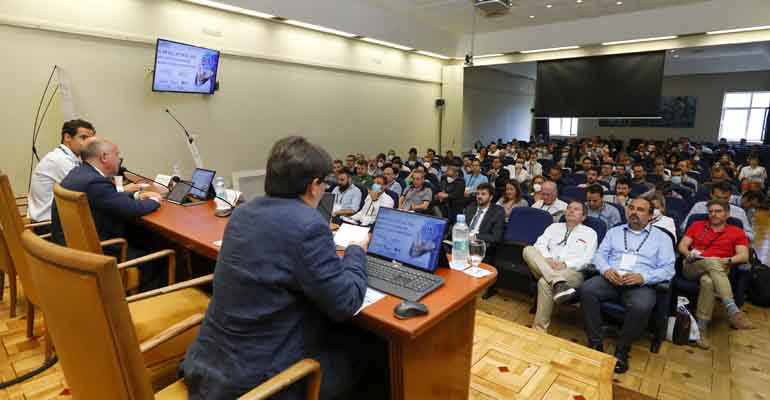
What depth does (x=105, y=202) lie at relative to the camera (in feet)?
8.02

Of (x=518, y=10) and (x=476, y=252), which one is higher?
(x=518, y=10)

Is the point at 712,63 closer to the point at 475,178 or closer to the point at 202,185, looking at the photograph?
the point at 475,178

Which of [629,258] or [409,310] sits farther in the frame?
[629,258]

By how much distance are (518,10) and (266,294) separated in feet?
28.0

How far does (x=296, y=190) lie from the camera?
130 centimetres

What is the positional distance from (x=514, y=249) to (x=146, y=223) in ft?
9.74

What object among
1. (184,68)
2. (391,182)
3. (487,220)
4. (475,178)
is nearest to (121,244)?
(487,220)

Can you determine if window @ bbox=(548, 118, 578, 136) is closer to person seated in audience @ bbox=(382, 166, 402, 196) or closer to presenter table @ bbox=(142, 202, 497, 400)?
person seated in audience @ bbox=(382, 166, 402, 196)

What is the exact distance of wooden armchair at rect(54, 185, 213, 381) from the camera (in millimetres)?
1727

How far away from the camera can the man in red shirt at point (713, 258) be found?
10.00 feet

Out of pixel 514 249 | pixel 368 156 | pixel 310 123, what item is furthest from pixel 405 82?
pixel 514 249

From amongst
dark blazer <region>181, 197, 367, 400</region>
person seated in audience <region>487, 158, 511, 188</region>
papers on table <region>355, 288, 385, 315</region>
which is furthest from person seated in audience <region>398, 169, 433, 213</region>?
dark blazer <region>181, 197, 367, 400</region>

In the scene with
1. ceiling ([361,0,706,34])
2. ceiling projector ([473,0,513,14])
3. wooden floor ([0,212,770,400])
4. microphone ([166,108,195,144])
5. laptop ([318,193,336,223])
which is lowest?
wooden floor ([0,212,770,400])

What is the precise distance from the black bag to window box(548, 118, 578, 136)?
52.6 ft
